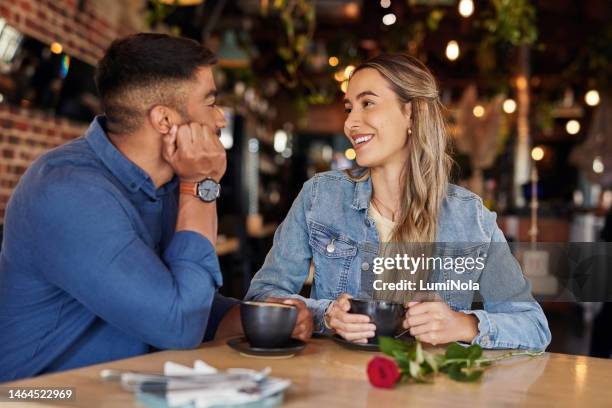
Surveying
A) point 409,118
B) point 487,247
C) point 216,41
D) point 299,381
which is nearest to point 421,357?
point 299,381

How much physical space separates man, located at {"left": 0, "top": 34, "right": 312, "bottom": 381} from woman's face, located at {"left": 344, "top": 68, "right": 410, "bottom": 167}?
1.47 ft

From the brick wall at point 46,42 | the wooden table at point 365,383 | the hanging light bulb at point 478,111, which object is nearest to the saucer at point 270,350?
the wooden table at point 365,383

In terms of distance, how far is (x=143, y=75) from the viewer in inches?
67.9

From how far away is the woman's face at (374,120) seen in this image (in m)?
2.09

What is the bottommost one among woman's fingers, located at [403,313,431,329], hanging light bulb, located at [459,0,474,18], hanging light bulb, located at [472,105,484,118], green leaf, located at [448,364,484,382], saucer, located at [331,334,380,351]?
green leaf, located at [448,364,484,382]

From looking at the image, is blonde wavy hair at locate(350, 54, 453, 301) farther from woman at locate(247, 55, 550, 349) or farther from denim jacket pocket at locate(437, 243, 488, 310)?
denim jacket pocket at locate(437, 243, 488, 310)

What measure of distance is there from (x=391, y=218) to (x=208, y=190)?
2.10ft

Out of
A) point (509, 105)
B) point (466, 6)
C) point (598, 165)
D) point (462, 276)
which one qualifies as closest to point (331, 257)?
point (462, 276)

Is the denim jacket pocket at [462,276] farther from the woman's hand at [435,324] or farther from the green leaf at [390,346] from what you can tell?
the green leaf at [390,346]

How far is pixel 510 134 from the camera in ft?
36.4

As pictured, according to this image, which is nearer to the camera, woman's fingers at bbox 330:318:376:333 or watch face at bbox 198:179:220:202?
woman's fingers at bbox 330:318:376:333

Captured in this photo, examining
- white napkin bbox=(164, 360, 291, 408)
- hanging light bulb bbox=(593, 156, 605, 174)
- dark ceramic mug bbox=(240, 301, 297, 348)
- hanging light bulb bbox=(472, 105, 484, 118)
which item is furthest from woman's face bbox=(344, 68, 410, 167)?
hanging light bulb bbox=(593, 156, 605, 174)

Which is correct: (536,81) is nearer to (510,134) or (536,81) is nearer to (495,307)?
(510,134)

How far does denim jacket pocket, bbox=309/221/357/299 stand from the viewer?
6.52 feet
